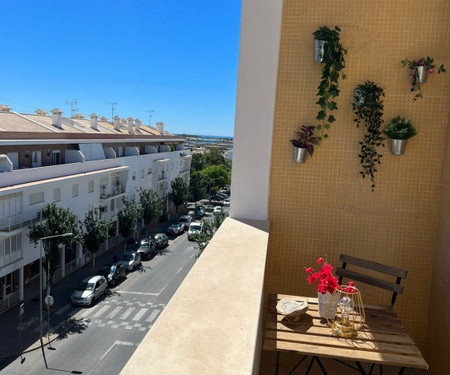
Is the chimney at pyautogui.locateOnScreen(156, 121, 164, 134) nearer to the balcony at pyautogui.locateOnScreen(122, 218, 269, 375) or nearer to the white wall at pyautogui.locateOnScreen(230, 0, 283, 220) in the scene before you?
the white wall at pyautogui.locateOnScreen(230, 0, 283, 220)

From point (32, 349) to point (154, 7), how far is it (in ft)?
178

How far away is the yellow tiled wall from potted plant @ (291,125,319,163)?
0.10 m

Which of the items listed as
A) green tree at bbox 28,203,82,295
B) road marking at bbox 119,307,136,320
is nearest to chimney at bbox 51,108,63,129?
green tree at bbox 28,203,82,295

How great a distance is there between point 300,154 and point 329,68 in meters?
0.86

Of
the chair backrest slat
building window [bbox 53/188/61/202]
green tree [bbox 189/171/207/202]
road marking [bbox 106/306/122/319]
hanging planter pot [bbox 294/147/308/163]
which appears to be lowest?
road marking [bbox 106/306/122/319]

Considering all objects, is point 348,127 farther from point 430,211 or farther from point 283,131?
point 430,211

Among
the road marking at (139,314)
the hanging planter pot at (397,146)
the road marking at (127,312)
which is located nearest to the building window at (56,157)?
the road marking at (127,312)

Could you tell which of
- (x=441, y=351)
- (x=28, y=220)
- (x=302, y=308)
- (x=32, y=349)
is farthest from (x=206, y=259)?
(x=28, y=220)

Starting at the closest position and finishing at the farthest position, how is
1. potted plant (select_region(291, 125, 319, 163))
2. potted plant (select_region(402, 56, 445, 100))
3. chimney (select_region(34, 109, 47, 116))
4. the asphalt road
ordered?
potted plant (select_region(402, 56, 445, 100)), potted plant (select_region(291, 125, 319, 163)), the asphalt road, chimney (select_region(34, 109, 47, 116))

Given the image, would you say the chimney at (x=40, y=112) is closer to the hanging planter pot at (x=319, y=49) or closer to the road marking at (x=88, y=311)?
the road marking at (x=88, y=311)

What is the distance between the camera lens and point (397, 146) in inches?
156

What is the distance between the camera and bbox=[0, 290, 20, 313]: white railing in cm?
1681

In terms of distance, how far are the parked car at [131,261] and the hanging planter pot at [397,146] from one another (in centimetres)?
2062

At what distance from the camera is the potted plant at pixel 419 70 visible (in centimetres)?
388
